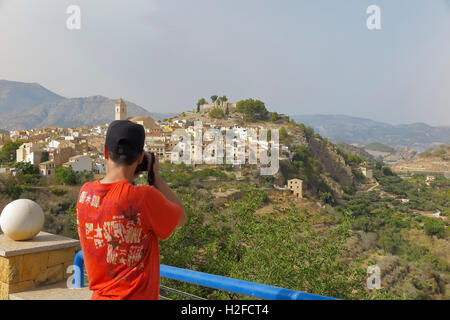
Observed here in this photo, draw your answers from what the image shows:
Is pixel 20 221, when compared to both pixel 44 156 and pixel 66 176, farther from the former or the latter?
pixel 44 156

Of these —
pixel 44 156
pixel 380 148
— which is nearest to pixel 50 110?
pixel 380 148

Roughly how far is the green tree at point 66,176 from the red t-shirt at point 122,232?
94.3 feet

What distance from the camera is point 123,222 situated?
1.06 m

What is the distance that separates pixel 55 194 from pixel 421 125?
434 feet

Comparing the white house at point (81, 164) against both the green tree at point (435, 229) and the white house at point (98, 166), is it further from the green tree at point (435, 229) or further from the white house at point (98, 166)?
the green tree at point (435, 229)

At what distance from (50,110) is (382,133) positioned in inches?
5430

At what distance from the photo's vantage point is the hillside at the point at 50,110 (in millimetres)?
135875

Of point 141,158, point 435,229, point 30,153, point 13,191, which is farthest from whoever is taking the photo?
point 30,153

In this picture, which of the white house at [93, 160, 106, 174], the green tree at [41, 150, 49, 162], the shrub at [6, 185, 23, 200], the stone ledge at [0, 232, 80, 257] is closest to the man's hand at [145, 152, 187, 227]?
the stone ledge at [0, 232, 80, 257]

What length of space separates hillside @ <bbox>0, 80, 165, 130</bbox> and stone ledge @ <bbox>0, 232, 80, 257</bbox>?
129066mm

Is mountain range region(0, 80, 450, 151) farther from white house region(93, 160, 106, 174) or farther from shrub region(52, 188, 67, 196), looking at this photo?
shrub region(52, 188, 67, 196)

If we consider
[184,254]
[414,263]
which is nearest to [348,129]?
[414,263]

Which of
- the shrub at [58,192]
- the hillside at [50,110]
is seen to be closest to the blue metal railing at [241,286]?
the shrub at [58,192]

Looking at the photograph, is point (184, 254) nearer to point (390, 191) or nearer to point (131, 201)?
point (131, 201)
